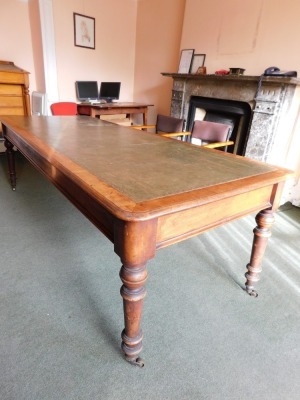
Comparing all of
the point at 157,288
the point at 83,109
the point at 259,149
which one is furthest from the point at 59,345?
the point at 83,109

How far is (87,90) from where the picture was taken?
450cm

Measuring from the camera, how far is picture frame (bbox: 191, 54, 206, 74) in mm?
3498

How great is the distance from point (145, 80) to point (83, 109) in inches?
56.1

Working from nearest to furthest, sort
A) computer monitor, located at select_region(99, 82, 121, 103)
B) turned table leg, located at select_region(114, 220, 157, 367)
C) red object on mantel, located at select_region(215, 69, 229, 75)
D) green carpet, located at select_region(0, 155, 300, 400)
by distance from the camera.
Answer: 1. turned table leg, located at select_region(114, 220, 157, 367)
2. green carpet, located at select_region(0, 155, 300, 400)
3. red object on mantel, located at select_region(215, 69, 229, 75)
4. computer monitor, located at select_region(99, 82, 121, 103)

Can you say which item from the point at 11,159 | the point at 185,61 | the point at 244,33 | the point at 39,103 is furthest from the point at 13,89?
the point at 244,33

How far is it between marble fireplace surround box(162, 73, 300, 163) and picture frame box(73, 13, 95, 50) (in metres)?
2.34

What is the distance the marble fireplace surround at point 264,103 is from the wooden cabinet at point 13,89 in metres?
2.44

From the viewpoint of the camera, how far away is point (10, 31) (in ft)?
12.4

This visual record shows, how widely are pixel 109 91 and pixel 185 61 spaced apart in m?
1.59

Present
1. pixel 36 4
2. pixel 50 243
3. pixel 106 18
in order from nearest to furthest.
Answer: pixel 50 243 < pixel 36 4 < pixel 106 18

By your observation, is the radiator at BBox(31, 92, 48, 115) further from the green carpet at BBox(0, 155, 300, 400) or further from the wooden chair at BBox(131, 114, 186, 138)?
the green carpet at BBox(0, 155, 300, 400)

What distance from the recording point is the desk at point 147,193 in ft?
2.64

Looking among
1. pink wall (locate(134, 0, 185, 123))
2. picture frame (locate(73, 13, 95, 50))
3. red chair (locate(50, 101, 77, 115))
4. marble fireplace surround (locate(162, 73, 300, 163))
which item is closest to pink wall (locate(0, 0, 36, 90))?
picture frame (locate(73, 13, 95, 50))

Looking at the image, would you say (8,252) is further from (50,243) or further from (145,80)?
(145,80)
